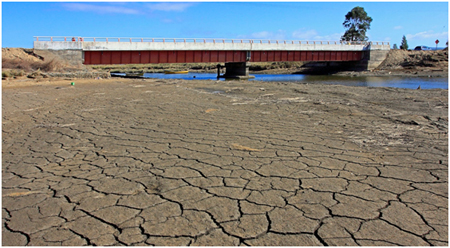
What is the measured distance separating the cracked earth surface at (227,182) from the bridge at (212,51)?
27483 millimetres

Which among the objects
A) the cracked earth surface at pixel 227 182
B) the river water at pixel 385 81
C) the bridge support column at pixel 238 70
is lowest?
the cracked earth surface at pixel 227 182

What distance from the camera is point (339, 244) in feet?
9.15

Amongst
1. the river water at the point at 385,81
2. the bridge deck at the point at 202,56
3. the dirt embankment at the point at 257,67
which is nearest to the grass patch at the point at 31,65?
the dirt embankment at the point at 257,67

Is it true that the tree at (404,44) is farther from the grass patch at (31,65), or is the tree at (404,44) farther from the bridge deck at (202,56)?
the grass patch at (31,65)

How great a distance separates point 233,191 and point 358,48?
5180cm

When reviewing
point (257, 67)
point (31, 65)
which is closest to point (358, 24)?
point (257, 67)

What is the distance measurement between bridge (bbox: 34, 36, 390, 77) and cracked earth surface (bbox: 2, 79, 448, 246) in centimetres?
2748

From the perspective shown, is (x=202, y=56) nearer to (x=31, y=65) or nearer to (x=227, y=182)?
(x=31, y=65)

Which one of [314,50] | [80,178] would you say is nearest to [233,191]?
[80,178]

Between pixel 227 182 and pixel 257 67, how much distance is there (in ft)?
Answer: 224

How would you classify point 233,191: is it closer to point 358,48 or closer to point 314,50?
point 314,50

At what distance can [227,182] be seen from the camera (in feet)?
13.5

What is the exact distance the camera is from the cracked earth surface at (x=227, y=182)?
301cm

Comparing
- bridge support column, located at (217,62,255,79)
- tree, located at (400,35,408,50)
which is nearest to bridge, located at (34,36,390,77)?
bridge support column, located at (217,62,255,79)
